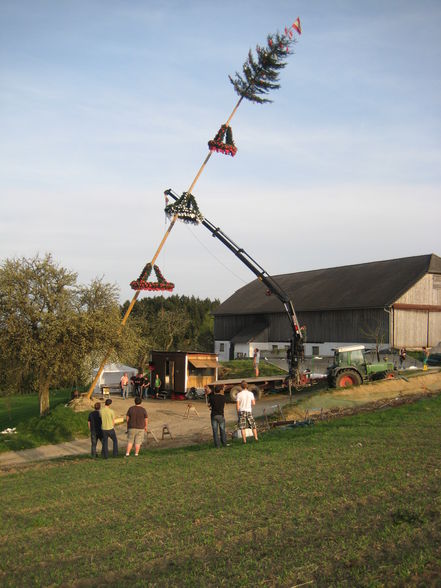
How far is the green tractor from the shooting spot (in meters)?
26.4

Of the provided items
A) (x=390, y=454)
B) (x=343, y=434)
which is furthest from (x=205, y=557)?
(x=343, y=434)

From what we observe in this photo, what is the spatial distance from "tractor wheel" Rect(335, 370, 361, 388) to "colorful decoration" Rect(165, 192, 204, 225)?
11007 mm

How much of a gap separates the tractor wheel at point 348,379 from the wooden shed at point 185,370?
8525 mm

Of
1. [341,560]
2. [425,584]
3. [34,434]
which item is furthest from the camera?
[34,434]

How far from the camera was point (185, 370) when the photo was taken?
3138 cm

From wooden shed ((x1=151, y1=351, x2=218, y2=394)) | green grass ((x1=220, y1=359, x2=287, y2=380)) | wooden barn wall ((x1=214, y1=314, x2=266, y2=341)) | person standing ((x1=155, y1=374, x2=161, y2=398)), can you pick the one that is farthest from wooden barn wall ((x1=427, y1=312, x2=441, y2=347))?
person standing ((x1=155, y1=374, x2=161, y2=398))

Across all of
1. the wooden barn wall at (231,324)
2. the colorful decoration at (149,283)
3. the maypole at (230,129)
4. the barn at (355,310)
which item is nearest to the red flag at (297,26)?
the maypole at (230,129)

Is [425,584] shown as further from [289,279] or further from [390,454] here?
[289,279]

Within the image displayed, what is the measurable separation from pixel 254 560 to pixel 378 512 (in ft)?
7.42

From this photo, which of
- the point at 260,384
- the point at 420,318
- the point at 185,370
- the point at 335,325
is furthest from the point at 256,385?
the point at 420,318

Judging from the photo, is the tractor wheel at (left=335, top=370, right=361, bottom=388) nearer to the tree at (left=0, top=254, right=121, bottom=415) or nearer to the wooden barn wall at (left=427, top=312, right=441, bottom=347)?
the tree at (left=0, top=254, right=121, bottom=415)

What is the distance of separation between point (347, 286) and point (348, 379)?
25051mm

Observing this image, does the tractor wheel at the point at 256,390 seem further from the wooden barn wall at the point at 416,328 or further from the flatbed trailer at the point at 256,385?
the wooden barn wall at the point at 416,328

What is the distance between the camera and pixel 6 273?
2494 centimetres
